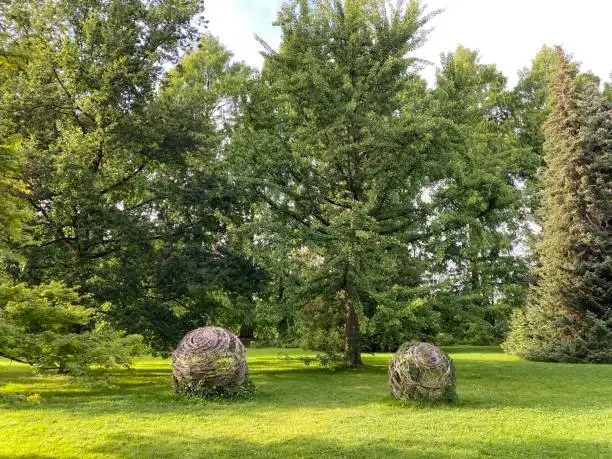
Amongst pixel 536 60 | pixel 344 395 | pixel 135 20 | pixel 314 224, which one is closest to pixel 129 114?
pixel 135 20

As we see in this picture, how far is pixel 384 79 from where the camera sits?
17.0 meters

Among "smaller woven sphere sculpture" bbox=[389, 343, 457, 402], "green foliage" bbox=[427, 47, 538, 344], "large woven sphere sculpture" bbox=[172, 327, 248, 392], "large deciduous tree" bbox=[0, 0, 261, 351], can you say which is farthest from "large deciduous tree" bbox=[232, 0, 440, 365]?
"smaller woven sphere sculpture" bbox=[389, 343, 457, 402]

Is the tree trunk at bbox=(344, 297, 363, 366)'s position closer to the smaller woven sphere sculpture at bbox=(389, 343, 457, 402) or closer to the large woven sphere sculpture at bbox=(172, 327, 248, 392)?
the large woven sphere sculpture at bbox=(172, 327, 248, 392)

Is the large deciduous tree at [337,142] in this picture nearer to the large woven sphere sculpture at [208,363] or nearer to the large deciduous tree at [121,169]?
the large deciduous tree at [121,169]

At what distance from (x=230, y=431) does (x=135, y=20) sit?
1482 centimetres

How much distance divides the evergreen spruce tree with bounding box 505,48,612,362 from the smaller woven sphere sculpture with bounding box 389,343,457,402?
12.4 m

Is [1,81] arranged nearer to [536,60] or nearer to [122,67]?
[122,67]

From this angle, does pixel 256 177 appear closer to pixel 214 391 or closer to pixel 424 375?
pixel 214 391

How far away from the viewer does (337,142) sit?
17.4 metres

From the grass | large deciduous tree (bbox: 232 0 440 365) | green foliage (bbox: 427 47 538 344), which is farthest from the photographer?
large deciduous tree (bbox: 232 0 440 365)

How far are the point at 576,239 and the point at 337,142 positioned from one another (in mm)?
10889

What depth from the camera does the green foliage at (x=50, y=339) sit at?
5.50 metres

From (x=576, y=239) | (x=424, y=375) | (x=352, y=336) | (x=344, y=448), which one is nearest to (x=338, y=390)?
(x=424, y=375)

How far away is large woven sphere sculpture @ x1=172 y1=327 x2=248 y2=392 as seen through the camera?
11.2 metres
